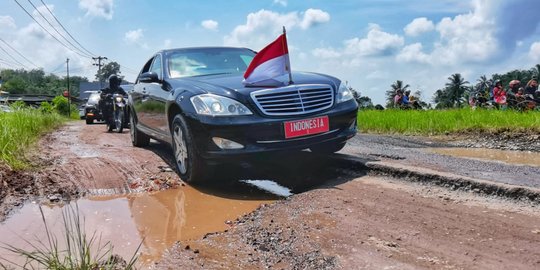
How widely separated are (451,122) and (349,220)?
26.0 ft

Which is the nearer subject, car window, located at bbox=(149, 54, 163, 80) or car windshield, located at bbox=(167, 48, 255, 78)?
car windshield, located at bbox=(167, 48, 255, 78)

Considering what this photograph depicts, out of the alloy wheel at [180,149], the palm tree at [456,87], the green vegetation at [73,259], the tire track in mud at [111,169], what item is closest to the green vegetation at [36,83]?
the palm tree at [456,87]

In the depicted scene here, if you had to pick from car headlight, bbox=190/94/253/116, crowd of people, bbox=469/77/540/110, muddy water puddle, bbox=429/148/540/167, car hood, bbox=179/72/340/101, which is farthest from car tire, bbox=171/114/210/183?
crowd of people, bbox=469/77/540/110

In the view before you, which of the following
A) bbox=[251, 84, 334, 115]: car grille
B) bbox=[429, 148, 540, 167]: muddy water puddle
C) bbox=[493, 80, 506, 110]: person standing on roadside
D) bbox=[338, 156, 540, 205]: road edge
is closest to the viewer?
bbox=[338, 156, 540, 205]: road edge

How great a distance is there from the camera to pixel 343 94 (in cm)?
498

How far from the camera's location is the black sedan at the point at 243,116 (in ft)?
14.0

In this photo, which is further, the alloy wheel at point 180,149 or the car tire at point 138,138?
the car tire at point 138,138

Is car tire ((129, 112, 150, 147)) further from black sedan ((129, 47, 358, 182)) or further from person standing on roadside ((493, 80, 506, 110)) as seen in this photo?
person standing on roadside ((493, 80, 506, 110))

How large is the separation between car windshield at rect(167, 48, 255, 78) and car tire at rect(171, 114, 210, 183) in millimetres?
948

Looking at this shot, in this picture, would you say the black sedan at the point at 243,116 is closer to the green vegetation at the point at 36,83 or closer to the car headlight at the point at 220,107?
the car headlight at the point at 220,107

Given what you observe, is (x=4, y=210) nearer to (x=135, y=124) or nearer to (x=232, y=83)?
(x=232, y=83)

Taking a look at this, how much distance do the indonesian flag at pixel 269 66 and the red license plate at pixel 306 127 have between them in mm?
485

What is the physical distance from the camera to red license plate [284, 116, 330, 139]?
14.3 feet

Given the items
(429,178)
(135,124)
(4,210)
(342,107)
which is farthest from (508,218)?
(135,124)
